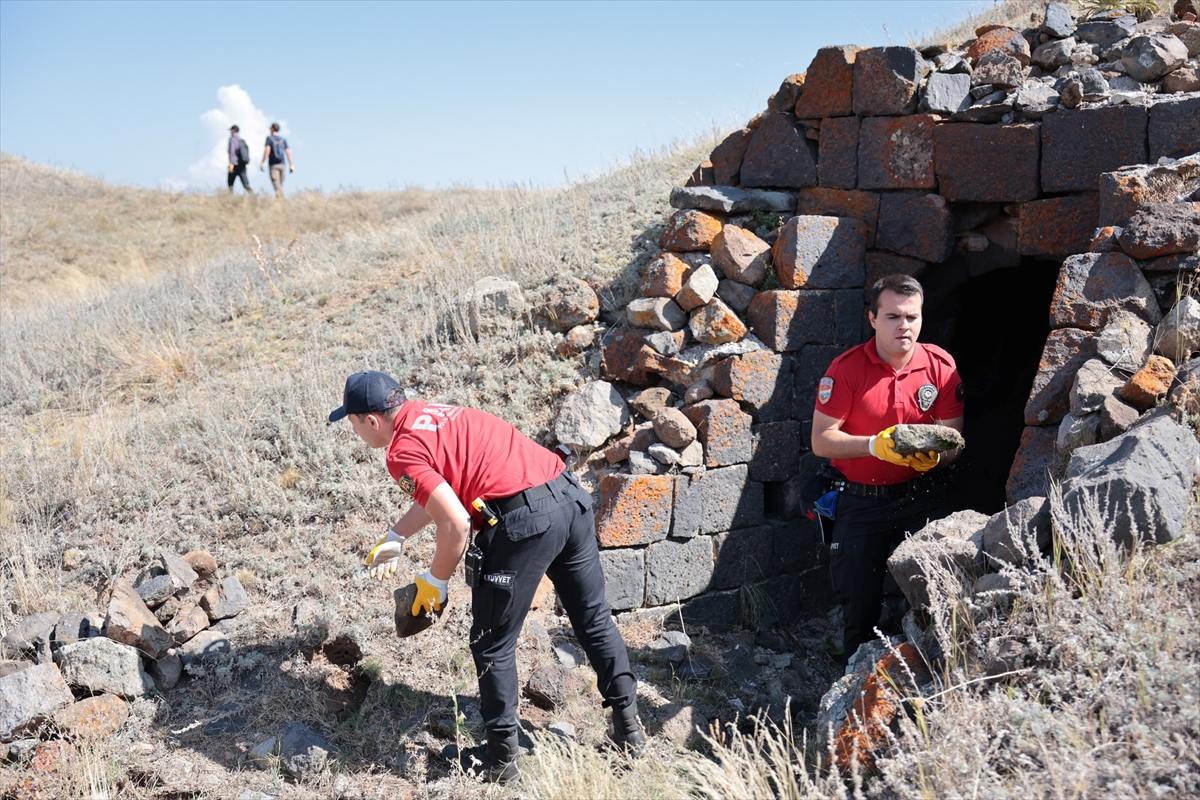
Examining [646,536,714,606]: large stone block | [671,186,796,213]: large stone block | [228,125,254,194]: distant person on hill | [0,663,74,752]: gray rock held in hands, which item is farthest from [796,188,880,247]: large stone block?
[228,125,254,194]: distant person on hill

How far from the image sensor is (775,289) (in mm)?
6121

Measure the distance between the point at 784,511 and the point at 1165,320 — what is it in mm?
2667

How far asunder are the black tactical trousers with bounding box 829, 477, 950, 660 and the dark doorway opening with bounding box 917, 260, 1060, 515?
298cm

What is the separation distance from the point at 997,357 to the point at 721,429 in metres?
3.20

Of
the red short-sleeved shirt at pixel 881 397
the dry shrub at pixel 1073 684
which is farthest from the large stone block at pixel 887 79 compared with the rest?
the dry shrub at pixel 1073 684

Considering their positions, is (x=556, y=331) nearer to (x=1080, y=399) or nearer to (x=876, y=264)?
(x=876, y=264)

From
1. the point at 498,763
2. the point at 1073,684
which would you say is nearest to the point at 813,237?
the point at 1073,684

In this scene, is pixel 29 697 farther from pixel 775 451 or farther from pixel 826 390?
pixel 775 451

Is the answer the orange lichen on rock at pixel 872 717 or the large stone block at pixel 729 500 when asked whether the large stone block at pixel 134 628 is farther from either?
the orange lichen on rock at pixel 872 717

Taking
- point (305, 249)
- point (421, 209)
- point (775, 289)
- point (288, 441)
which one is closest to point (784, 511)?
point (775, 289)

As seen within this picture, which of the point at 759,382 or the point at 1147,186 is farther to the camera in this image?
the point at 759,382

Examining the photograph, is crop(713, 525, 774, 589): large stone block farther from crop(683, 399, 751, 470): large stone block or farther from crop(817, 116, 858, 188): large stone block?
crop(817, 116, 858, 188): large stone block

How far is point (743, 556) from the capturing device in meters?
5.97

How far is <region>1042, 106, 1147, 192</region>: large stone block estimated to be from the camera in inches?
207
